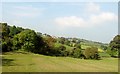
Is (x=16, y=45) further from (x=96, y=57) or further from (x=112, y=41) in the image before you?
(x=112, y=41)

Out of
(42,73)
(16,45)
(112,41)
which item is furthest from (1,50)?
(112,41)

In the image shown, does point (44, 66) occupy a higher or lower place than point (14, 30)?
lower

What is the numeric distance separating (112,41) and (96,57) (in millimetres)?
14044

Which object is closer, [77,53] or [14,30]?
[77,53]

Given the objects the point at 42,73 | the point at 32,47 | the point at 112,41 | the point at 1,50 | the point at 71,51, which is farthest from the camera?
the point at 112,41

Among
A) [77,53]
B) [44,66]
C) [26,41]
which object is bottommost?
[77,53]

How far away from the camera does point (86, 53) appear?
80938 millimetres

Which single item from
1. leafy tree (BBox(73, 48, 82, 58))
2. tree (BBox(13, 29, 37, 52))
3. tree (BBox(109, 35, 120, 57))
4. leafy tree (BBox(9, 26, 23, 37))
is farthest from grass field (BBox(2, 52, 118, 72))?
leafy tree (BBox(9, 26, 23, 37))

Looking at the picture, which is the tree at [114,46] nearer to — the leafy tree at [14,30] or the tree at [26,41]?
the tree at [26,41]

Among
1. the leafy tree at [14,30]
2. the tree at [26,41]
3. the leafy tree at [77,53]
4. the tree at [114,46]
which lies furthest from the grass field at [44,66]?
the leafy tree at [14,30]

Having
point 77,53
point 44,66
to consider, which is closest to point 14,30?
point 77,53

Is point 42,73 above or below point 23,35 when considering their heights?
below

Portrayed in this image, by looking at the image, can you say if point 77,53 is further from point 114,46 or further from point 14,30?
point 14,30

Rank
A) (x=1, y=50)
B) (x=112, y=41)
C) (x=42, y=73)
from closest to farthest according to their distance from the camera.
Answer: (x=42, y=73) < (x=1, y=50) < (x=112, y=41)
